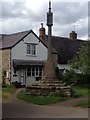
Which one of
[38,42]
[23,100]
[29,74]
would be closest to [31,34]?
[38,42]

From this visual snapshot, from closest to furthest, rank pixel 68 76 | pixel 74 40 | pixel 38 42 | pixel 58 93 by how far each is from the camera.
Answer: pixel 58 93 → pixel 68 76 → pixel 38 42 → pixel 74 40

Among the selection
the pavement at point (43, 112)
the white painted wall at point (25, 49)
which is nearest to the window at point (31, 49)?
the white painted wall at point (25, 49)

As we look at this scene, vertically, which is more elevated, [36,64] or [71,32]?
[71,32]

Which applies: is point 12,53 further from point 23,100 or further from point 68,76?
point 23,100

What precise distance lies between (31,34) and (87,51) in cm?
1091

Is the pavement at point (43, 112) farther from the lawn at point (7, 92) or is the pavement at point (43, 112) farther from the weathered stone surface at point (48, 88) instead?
the lawn at point (7, 92)

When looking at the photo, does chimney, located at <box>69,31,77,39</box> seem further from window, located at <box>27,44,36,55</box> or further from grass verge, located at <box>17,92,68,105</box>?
grass verge, located at <box>17,92,68,105</box>

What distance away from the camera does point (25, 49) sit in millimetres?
45031

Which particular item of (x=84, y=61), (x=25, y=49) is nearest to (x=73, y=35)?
(x=25, y=49)

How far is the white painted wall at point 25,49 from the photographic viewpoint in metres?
44.2

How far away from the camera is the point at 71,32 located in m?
62.5

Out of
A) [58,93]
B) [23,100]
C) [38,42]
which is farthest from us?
[38,42]

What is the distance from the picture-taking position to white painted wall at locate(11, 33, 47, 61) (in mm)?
44250

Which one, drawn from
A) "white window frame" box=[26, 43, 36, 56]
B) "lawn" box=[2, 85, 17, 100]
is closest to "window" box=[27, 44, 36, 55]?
"white window frame" box=[26, 43, 36, 56]
